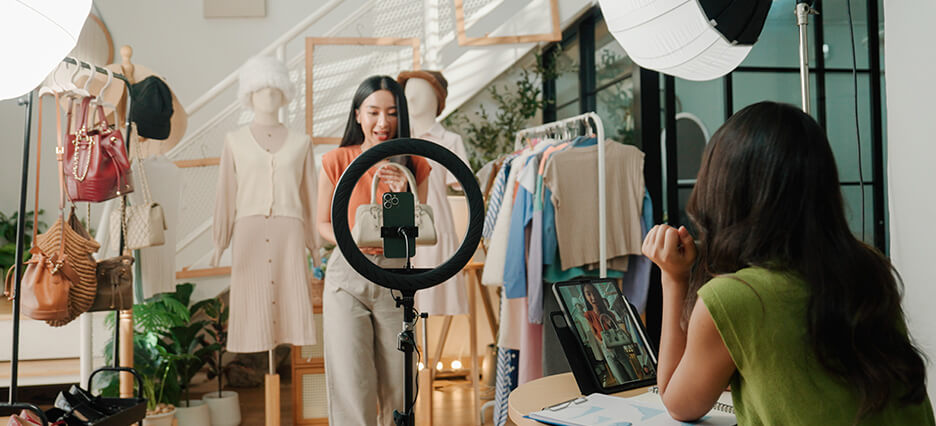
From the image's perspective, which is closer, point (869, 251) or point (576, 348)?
point (869, 251)

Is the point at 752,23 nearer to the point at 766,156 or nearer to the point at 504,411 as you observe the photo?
the point at 766,156

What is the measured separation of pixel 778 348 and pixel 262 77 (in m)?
2.44

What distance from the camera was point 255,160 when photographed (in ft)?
9.34

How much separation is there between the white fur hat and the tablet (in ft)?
6.28

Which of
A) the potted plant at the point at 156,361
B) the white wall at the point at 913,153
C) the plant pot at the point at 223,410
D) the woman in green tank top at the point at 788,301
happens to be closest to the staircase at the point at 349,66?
the potted plant at the point at 156,361

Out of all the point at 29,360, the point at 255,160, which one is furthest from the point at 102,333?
the point at 255,160

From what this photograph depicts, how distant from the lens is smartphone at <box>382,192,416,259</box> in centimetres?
88

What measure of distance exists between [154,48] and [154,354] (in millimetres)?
2884

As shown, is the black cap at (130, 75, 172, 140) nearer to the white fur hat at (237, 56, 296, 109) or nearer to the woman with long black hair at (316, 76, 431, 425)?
the white fur hat at (237, 56, 296, 109)

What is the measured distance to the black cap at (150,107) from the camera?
2645 millimetres

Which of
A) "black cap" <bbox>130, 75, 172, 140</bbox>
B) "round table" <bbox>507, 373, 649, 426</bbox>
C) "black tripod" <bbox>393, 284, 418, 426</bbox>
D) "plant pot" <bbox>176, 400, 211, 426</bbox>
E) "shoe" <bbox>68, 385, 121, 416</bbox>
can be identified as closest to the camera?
"black tripod" <bbox>393, 284, 418, 426</bbox>

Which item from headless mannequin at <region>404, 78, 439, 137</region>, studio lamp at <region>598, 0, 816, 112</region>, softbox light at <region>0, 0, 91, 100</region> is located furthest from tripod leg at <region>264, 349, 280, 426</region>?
studio lamp at <region>598, 0, 816, 112</region>

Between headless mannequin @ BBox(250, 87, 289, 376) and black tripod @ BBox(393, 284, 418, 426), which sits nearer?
black tripod @ BBox(393, 284, 418, 426)

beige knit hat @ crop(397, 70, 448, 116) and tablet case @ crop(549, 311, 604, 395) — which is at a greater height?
beige knit hat @ crop(397, 70, 448, 116)
